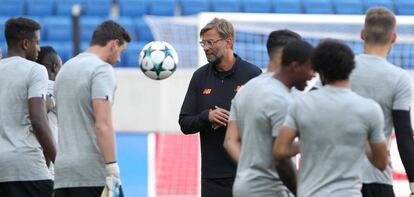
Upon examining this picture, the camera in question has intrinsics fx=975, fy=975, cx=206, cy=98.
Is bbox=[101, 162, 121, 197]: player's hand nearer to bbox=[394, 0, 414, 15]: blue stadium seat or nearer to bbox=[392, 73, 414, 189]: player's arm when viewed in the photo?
bbox=[392, 73, 414, 189]: player's arm

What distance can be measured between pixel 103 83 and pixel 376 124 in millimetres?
2065

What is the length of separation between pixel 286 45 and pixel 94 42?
167 centimetres

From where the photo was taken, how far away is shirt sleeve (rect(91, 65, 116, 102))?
6.53m

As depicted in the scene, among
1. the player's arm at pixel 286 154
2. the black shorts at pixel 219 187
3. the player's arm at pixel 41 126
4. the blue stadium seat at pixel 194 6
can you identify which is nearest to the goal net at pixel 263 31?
the blue stadium seat at pixel 194 6

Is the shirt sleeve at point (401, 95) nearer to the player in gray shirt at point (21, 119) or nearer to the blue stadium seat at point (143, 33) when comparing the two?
the player in gray shirt at point (21, 119)

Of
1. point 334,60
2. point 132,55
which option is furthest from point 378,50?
point 132,55

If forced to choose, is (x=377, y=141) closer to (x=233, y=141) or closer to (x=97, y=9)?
(x=233, y=141)

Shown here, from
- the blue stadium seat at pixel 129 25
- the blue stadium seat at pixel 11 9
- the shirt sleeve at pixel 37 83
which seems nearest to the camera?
the shirt sleeve at pixel 37 83

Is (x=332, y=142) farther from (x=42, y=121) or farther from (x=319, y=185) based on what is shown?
(x=42, y=121)

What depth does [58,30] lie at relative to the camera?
74.1 feet

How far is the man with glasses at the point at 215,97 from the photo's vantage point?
7613 mm

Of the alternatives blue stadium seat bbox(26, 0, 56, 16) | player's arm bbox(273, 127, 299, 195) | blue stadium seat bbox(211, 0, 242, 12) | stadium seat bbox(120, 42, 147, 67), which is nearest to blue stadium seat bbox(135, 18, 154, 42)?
stadium seat bbox(120, 42, 147, 67)

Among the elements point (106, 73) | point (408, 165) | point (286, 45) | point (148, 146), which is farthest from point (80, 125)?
point (148, 146)

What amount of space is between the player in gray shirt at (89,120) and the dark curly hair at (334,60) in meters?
1.77
